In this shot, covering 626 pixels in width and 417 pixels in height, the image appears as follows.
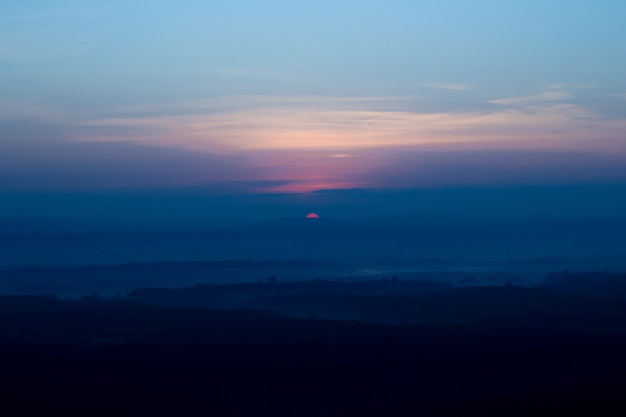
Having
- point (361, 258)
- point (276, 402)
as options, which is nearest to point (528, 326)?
point (276, 402)

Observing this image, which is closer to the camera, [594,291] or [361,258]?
[594,291]

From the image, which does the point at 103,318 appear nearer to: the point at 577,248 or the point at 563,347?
the point at 563,347

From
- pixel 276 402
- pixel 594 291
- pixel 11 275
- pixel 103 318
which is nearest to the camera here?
pixel 276 402

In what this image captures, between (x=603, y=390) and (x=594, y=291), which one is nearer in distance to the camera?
(x=603, y=390)

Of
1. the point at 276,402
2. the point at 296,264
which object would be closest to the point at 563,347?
the point at 276,402

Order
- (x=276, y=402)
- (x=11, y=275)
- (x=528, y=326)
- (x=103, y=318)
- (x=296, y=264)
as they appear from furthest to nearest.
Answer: (x=296, y=264)
(x=11, y=275)
(x=103, y=318)
(x=528, y=326)
(x=276, y=402)

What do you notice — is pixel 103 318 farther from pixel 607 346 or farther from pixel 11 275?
pixel 11 275
